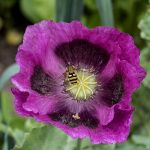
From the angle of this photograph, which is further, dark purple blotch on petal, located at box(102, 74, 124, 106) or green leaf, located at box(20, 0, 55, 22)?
green leaf, located at box(20, 0, 55, 22)

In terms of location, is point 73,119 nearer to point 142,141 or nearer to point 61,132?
point 61,132

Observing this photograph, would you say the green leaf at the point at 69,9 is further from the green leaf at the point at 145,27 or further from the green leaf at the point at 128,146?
the green leaf at the point at 128,146

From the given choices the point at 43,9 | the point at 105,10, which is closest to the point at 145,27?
the point at 105,10

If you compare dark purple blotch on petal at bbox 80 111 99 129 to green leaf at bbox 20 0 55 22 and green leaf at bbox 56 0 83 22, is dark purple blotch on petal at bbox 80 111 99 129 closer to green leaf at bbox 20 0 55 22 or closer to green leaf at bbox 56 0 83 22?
green leaf at bbox 56 0 83 22

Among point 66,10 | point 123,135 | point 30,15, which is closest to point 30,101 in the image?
point 123,135

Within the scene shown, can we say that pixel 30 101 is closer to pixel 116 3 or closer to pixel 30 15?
pixel 116 3

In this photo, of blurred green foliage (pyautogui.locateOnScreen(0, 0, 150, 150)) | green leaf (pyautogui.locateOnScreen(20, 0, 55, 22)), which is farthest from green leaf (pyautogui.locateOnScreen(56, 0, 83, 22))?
green leaf (pyautogui.locateOnScreen(20, 0, 55, 22))

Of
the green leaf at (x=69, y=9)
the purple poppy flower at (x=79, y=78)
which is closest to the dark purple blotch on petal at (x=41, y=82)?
the purple poppy flower at (x=79, y=78)
